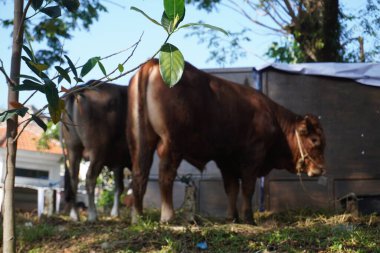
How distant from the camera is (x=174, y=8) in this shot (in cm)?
284

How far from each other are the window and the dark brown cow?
1402 cm

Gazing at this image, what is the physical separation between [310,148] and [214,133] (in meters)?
1.64

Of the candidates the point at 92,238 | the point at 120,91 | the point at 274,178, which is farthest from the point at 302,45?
the point at 92,238

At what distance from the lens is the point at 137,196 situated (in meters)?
7.05

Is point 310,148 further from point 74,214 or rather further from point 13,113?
point 13,113

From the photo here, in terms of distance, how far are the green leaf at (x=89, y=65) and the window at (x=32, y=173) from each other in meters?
19.2

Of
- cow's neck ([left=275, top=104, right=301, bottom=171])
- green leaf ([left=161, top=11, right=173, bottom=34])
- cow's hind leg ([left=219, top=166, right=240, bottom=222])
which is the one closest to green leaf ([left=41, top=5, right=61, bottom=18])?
green leaf ([left=161, top=11, right=173, bottom=34])

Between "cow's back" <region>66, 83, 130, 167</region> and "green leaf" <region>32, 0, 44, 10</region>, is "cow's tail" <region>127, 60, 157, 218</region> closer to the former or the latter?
"cow's back" <region>66, 83, 130, 167</region>

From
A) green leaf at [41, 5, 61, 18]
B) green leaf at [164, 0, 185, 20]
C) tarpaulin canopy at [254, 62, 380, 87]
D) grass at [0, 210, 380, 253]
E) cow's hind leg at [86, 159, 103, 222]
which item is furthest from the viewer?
tarpaulin canopy at [254, 62, 380, 87]

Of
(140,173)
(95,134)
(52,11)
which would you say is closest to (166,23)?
(52,11)

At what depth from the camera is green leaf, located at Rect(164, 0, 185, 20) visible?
2816 mm

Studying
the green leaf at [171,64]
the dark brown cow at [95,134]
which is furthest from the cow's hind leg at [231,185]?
the green leaf at [171,64]

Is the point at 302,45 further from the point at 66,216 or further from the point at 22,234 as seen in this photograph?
the point at 22,234

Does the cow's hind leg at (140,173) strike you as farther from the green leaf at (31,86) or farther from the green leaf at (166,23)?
the green leaf at (166,23)
